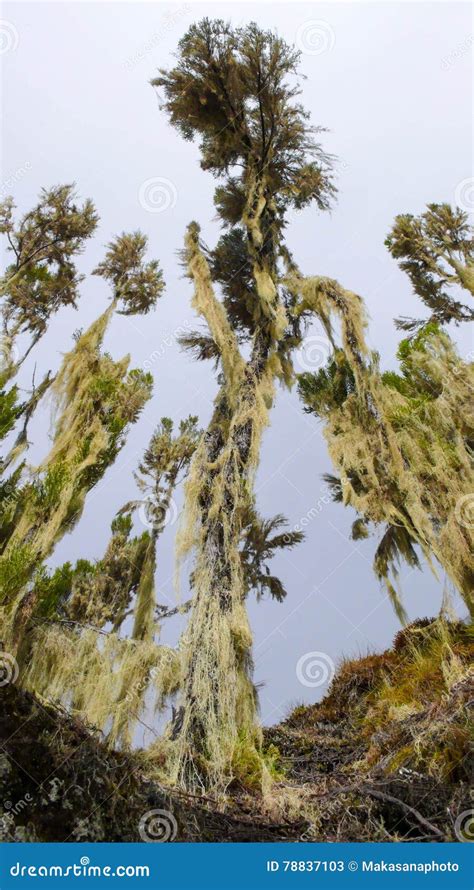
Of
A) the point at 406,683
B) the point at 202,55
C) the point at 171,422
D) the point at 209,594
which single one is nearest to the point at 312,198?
the point at 202,55

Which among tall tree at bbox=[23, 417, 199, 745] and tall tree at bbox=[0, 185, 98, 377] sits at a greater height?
tall tree at bbox=[0, 185, 98, 377]

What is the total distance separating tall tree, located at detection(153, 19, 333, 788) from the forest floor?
655 millimetres

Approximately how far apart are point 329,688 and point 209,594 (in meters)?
3.82

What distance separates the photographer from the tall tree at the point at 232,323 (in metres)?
5.38

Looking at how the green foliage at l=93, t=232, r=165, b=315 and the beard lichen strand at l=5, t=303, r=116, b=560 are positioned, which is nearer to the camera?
the beard lichen strand at l=5, t=303, r=116, b=560

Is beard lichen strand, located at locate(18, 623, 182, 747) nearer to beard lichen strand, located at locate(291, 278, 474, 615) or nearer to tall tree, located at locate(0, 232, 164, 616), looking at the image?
tall tree, located at locate(0, 232, 164, 616)

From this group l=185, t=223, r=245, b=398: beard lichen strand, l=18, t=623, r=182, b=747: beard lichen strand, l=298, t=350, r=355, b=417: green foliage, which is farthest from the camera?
l=298, t=350, r=355, b=417: green foliage

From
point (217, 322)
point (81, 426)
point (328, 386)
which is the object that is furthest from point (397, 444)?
point (81, 426)

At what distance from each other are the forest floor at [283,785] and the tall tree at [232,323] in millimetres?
655

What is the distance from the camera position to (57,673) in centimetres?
606

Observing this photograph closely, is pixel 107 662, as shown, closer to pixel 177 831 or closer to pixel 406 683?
pixel 177 831

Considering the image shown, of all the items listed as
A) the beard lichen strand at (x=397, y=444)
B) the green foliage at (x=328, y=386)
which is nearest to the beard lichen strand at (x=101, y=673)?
the beard lichen strand at (x=397, y=444)

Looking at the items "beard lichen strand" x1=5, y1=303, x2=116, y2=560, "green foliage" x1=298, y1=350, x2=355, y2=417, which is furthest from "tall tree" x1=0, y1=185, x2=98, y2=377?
"green foliage" x1=298, y1=350, x2=355, y2=417

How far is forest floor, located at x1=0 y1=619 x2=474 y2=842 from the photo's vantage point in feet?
10.2
